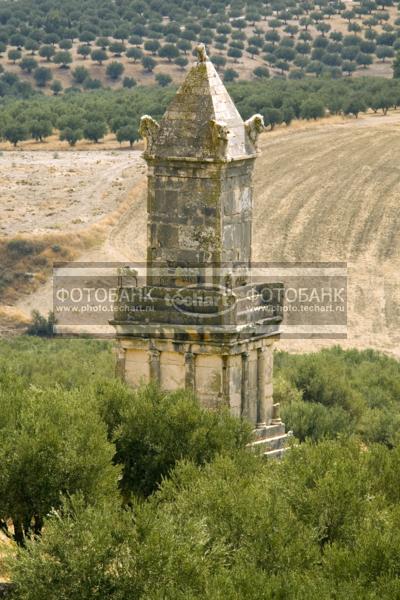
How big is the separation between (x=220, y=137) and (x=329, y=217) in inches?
2055

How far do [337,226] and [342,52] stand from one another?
3106 inches

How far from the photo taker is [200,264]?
108 ft

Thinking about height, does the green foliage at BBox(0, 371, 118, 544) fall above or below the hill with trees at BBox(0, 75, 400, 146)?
above

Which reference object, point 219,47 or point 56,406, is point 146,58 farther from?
point 56,406

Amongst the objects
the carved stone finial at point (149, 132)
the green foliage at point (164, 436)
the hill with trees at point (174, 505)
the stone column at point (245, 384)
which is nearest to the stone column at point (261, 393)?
the stone column at point (245, 384)

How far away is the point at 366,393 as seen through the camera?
5378 centimetres

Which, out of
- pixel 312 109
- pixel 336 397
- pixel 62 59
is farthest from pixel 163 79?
pixel 336 397

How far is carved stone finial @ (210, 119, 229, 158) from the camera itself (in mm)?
32562

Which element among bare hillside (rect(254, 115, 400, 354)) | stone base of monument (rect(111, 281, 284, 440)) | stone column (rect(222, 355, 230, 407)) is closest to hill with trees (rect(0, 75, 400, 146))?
bare hillside (rect(254, 115, 400, 354))

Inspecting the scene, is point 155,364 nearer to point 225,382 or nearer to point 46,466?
point 225,382

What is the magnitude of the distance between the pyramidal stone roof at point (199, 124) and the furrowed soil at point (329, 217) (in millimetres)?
36408

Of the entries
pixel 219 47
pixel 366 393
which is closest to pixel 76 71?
pixel 219 47

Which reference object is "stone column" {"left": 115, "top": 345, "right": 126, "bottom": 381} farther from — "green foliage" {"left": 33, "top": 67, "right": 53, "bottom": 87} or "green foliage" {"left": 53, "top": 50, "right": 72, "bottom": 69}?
"green foliage" {"left": 53, "top": 50, "right": 72, "bottom": 69}

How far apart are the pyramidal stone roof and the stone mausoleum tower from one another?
0.02 metres
